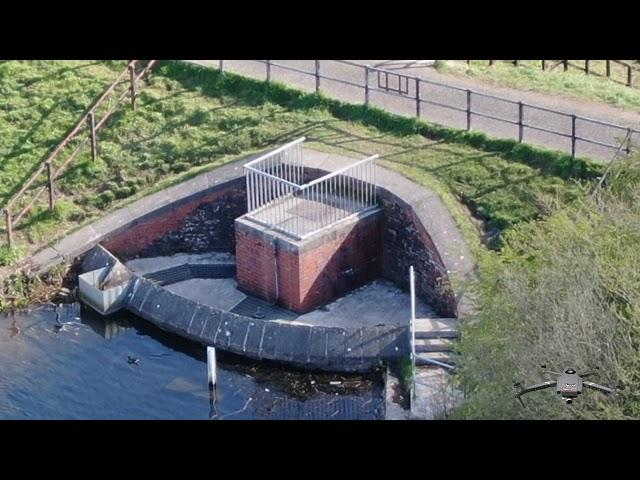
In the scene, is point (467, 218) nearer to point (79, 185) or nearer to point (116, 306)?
point (116, 306)

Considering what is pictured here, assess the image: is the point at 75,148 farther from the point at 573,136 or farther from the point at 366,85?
the point at 573,136

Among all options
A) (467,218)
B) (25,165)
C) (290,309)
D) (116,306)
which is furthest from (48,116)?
(467,218)

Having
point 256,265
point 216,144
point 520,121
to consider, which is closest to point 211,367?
point 256,265

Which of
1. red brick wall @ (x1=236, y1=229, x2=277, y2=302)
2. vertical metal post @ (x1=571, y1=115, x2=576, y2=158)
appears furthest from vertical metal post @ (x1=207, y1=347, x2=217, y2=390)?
vertical metal post @ (x1=571, y1=115, x2=576, y2=158)

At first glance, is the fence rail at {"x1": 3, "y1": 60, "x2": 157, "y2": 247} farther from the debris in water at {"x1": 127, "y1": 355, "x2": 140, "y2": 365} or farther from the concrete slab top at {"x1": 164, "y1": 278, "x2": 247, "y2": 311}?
the debris in water at {"x1": 127, "y1": 355, "x2": 140, "y2": 365}

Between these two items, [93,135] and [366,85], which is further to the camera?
[93,135]
